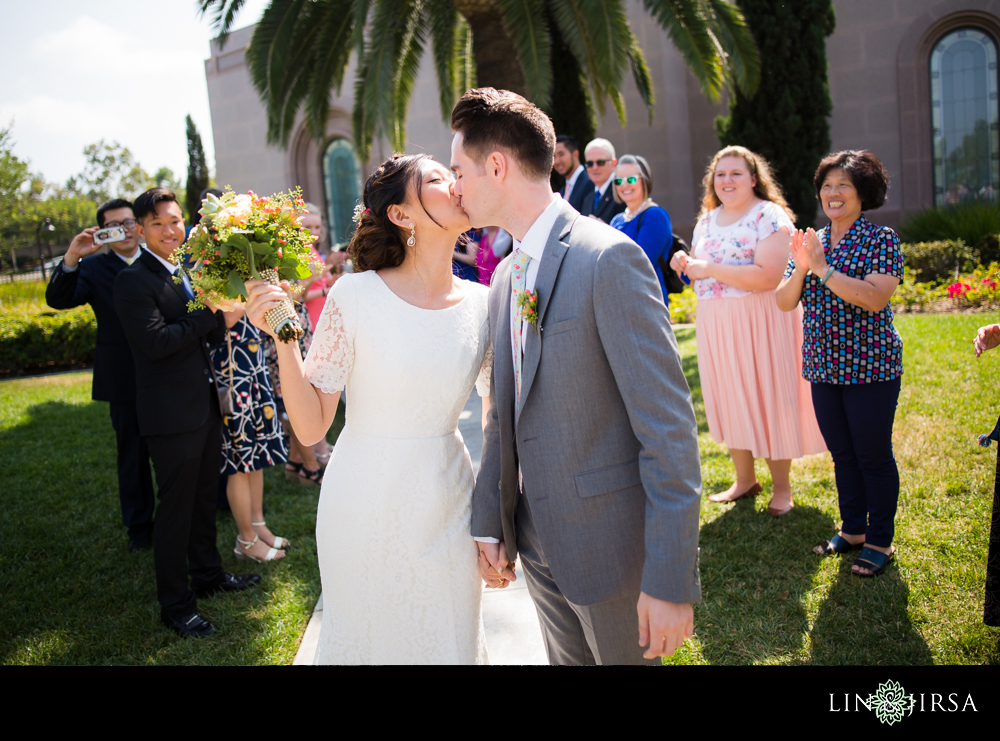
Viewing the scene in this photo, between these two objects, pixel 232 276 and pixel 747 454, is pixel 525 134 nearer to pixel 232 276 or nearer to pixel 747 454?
pixel 232 276

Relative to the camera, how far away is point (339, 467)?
2.37m

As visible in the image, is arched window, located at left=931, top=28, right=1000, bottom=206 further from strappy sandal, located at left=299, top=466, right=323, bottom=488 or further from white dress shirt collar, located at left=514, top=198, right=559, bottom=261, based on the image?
white dress shirt collar, located at left=514, top=198, right=559, bottom=261

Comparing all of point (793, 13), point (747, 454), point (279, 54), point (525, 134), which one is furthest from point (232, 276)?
point (793, 13)

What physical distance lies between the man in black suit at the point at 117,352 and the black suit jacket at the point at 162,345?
1.34 metres

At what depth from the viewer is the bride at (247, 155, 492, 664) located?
2.31 m

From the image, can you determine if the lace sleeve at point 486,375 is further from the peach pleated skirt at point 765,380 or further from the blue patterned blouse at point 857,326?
the peach pleated skirt at point 765,380

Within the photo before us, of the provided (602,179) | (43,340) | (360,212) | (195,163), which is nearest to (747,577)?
(360,212)

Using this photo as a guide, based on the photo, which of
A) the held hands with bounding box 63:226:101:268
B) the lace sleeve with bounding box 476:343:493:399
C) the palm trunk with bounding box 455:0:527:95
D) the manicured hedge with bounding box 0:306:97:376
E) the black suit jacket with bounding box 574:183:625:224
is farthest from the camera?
the manicured hedge with bounding box 0:306:97:376

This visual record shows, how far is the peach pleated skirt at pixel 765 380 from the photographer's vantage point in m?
4.52

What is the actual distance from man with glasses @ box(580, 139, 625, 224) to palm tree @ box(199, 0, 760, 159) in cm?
167

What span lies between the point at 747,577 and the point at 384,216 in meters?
2.85

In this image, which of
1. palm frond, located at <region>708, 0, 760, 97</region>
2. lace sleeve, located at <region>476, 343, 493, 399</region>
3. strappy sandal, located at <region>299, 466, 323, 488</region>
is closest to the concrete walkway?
lace sleeve, located at <region>476, 343, 493, 399</region>

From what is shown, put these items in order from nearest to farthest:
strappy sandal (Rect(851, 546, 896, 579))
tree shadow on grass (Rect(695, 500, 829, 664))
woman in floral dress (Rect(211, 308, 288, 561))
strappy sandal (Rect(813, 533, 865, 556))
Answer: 1. tree shadow on grass (Rect(695, 500, 829, 664))
2. strappy sandal (Rect(851, 546, 896, 579))
3. strappy sandal (Rect(813, 533, 865, 556))
4. woman in floral dress (Rect(211, 308, 288, 561))

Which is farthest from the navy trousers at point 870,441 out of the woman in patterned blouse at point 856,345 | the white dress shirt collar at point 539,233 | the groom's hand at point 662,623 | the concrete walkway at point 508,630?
the white dress shirt collar at point 539,233
